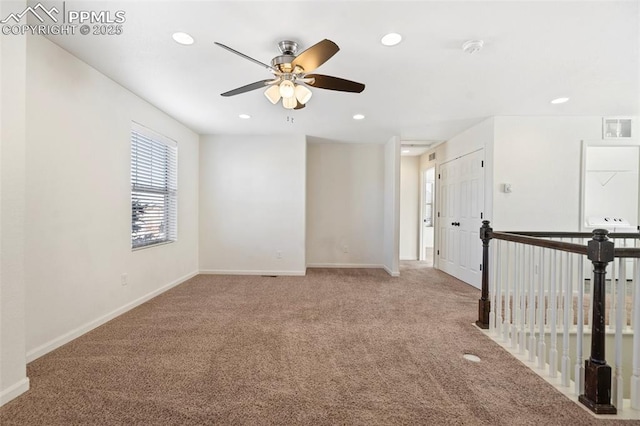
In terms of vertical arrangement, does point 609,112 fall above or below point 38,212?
above

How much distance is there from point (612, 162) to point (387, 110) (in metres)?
3.52

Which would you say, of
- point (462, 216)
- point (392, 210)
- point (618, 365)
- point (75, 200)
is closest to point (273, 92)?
point (75, 200)

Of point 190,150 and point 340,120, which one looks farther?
point 190,150

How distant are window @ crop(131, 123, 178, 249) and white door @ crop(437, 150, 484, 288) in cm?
478

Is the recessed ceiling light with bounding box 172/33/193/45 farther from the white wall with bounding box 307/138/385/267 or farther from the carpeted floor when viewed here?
the white wall with bounding box 307/138/385/267

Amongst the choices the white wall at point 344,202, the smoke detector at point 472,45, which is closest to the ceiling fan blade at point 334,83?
the smoke detector at point 472,45

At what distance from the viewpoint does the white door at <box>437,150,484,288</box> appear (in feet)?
14.2

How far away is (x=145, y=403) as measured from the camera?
1.67 meters

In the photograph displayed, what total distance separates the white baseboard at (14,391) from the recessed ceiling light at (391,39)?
344cm

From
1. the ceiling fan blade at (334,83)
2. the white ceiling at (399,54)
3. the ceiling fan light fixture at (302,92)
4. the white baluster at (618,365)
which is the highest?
the white ceiling at (399,54)

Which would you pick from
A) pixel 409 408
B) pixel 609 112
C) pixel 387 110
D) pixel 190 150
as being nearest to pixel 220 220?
pixel 190 150

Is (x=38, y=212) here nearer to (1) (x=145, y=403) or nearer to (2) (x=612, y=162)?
(1) (x=145, y=403)

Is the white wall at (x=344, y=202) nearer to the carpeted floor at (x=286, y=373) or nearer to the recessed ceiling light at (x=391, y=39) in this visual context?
the carpeted floor at (x=286, y=373)

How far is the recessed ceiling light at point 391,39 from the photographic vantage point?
2.11m
